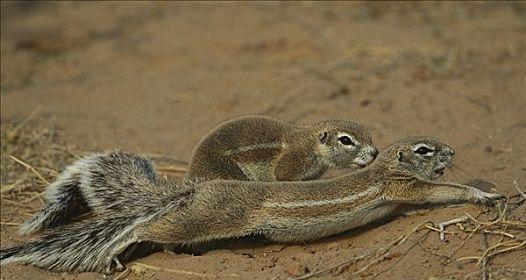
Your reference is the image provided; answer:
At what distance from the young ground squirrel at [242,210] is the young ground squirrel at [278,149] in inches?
24.1

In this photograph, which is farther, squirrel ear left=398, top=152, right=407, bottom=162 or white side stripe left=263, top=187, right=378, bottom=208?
squirrel ear left=398, top=152, right=407, bottom=162

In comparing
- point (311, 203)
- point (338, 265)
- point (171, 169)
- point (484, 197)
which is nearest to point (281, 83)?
Answer: point (171, 169)

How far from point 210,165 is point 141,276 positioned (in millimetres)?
1119

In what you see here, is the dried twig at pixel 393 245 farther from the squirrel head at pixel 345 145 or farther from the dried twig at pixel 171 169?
the dried twig at pixel 171 169

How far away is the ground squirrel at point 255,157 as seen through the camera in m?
6.56

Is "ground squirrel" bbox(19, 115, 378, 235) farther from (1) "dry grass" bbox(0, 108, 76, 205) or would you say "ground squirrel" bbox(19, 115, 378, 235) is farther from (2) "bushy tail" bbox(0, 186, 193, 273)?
(1) "dry grass" bbox(0, 108, 76, 205)

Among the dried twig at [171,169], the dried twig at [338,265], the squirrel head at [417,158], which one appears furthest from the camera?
the dried twig at [171,169]

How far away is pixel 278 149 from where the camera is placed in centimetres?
680

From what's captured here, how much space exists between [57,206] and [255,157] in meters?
Result: 1.66

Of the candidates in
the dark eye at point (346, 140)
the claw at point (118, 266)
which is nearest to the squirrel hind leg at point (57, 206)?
the claw at point (118, 266)

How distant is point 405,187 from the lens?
5.99 meters

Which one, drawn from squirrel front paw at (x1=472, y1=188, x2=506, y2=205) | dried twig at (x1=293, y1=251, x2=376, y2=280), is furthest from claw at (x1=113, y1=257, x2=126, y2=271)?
squirrel front paw at (x1=472, y1=188, x2=506, y2=205)

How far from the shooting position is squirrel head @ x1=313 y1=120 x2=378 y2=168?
6754 mm

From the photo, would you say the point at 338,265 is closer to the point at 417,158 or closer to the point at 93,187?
the point at 417,158
